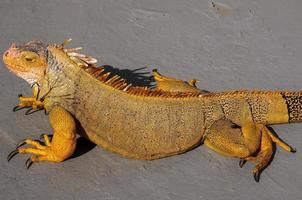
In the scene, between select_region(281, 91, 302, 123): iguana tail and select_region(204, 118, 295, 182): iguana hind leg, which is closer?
select_region(204, 118, 295, 182): iguana hind leg

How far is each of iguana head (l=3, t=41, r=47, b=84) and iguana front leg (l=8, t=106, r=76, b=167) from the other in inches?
12.9

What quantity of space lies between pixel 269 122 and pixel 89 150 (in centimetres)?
150

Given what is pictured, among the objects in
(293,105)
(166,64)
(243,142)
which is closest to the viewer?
(243,142)

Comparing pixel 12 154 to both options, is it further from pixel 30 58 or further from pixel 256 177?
pixel 256 177

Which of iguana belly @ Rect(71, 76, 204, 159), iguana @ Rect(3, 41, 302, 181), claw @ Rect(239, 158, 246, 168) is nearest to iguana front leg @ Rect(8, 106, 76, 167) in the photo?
iguana @ Rect(3, 41, 302, 181)

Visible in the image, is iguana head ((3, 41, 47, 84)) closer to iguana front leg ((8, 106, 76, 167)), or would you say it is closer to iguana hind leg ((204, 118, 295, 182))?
iguana front leg ((8, 106, 76, 167))

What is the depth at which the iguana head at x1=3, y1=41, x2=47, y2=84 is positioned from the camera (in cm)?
368

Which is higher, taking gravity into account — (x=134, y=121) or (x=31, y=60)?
(x=31, y=60)

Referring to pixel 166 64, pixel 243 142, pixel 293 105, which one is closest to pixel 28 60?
pixel 166 64

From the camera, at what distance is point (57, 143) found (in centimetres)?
354

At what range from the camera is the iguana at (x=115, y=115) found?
143 inches

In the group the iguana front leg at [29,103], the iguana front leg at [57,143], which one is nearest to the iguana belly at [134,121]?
the iguana front leg at [57,143]

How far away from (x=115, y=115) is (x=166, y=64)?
1272mm

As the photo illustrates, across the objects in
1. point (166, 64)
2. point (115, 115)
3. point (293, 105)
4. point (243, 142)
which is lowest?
point (243, 142)
